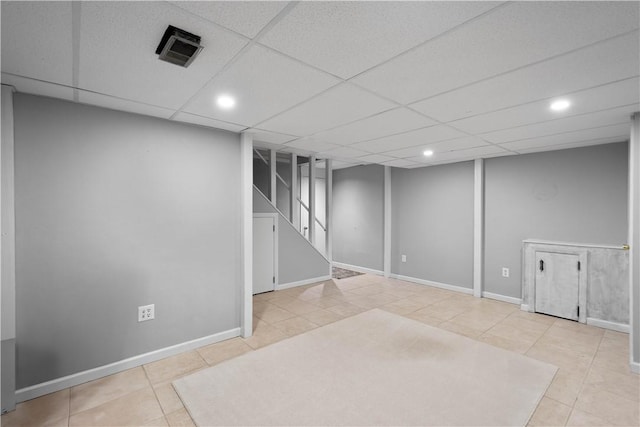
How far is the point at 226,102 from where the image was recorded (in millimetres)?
2320

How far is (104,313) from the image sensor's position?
2482 mm

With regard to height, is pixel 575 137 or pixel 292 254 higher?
pixel 575 137

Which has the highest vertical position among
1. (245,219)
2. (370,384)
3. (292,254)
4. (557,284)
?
(245,219)

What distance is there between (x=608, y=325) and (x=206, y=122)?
17.0ft

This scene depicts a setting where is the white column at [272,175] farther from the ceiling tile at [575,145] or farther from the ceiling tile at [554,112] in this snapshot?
the ceiling tile at [575,145]

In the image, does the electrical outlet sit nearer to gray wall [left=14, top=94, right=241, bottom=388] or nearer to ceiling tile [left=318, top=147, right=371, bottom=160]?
gray wall [left=14, top=94, right=241, bottom=388]

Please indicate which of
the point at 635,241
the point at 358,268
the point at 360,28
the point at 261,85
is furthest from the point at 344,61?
the point at 358,268

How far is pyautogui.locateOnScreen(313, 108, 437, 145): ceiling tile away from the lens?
262cm

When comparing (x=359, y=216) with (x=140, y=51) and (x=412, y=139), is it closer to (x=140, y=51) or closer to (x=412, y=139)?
(x=412, y=139)

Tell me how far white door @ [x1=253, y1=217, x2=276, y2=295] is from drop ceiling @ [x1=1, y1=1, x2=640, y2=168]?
2250 mm

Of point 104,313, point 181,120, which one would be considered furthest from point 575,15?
point 104,313

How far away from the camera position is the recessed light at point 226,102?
7.29ft

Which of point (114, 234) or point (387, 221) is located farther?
point (387, 221)

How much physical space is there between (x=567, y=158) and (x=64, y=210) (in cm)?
572
